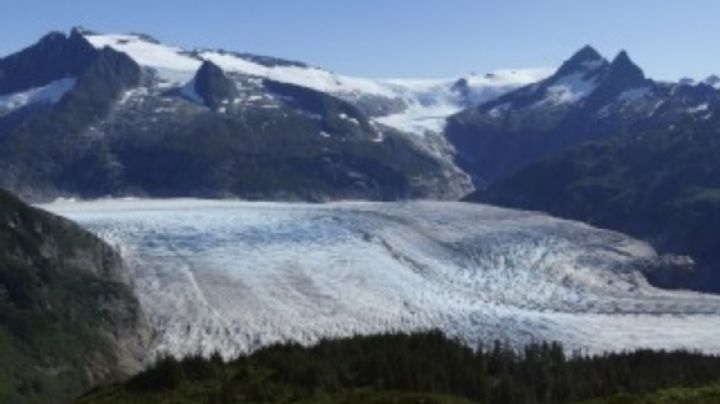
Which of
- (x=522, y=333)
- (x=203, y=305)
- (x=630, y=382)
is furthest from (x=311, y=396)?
(x=203, y=305)

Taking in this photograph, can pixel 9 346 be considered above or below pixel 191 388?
below

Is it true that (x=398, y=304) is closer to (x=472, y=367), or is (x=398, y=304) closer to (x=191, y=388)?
(x=472, y=367)

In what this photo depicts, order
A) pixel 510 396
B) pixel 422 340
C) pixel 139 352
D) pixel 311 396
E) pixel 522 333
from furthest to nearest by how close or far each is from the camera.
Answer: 1. pixel 139 352
2. pixel 522 333
3. pixel 422 340
4. pixel 510 396
5. pixel 311 396

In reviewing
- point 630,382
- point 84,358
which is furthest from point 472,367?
point 84,358

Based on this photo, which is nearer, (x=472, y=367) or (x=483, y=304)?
(x=472, y=367)

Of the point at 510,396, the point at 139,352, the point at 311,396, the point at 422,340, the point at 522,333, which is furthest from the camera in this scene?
the point at 139,352

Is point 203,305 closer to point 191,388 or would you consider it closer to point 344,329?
point 344,329
